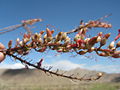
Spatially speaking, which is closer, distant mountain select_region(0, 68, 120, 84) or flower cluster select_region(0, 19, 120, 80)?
flower cluster select_region(0, 19, 120, 80)

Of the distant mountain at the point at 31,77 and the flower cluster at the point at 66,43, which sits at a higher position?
the distant mountain at the point at 31,77

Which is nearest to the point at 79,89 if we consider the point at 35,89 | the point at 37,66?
the point at 35,89

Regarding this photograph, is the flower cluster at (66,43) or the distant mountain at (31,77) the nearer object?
the flower cluster at (66,43)

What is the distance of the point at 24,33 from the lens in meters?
2.65

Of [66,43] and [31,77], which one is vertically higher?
[31,77]

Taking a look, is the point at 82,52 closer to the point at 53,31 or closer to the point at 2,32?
the point at 53,31

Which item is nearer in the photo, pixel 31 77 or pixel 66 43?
pixel 66 43

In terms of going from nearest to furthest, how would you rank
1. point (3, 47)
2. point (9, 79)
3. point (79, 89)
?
point (3, 47)
point (79, 89)
point (9, 79)

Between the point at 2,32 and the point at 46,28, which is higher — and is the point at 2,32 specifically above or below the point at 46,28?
below

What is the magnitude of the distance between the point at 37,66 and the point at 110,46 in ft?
2.48

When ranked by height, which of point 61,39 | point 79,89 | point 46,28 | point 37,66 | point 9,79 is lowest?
point 37,66

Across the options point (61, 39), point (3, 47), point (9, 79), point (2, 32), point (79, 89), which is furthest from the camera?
point (9, 79)

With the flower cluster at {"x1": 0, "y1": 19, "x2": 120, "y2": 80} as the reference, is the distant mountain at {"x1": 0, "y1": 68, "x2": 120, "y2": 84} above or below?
above

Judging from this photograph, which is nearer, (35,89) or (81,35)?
(81,35)
